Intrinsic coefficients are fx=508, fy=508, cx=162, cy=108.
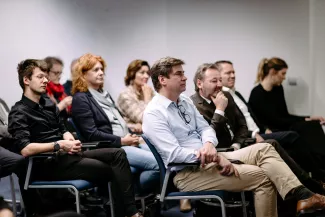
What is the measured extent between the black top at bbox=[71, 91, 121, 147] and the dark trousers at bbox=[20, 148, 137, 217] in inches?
8.8

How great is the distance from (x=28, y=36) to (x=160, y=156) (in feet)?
8.88

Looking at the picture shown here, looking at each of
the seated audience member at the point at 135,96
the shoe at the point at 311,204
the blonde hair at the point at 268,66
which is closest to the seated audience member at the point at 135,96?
the seated audience member at the point at 135,96

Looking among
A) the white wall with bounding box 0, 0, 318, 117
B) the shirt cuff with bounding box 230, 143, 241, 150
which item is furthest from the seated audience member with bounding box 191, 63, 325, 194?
the white wall with bounding box 0, 0, 318, 117

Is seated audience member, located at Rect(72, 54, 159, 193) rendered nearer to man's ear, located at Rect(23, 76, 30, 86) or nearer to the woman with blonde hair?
the woman with blonde hair

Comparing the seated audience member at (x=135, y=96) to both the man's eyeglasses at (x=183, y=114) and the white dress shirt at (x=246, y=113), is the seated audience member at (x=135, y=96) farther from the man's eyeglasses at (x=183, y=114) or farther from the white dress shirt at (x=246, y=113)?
the man's eyeglasses at (x=183, y=114)

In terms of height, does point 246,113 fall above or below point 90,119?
below

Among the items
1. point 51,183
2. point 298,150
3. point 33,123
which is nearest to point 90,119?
point 33,123

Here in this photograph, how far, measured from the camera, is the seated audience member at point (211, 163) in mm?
3131

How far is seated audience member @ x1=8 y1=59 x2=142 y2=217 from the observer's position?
3459mm

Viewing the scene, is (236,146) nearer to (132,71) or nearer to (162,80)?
(162,80)

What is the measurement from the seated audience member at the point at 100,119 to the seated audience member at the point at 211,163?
675mm

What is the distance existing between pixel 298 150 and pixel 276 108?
2.70 feet

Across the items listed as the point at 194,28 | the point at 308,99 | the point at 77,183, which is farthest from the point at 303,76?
the point at 77,183

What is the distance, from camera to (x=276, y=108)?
548cm
